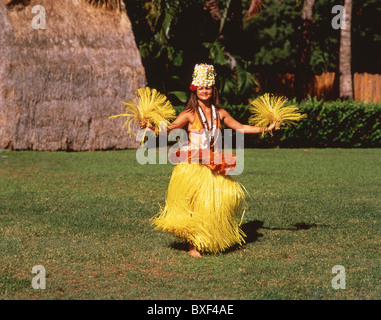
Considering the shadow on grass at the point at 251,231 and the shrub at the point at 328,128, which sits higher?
the shrub at the point at 328,128

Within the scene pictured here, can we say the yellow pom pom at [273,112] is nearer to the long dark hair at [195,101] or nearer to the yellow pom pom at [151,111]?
the long dark hair at [195,101]

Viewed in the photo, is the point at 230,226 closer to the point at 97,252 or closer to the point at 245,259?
the point at 245,259

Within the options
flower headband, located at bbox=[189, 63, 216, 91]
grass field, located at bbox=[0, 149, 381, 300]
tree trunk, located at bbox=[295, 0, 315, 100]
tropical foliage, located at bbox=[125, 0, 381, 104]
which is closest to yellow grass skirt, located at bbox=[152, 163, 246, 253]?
grass field, located at bbox=[0, 149, 381, 300]

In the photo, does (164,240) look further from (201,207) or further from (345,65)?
(345,65)

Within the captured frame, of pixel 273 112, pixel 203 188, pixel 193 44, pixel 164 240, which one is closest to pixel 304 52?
pixel 193 44

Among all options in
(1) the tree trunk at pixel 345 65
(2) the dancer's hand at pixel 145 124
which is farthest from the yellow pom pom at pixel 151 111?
(1) the tree trunk at pixel 345 65

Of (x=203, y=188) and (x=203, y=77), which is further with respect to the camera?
(x=203, y=77)

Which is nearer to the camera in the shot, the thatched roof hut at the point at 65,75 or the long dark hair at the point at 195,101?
the long dark hair at the point at 195,101

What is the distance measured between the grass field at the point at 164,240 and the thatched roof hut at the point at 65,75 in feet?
9.43

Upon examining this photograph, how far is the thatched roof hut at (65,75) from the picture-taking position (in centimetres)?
1457

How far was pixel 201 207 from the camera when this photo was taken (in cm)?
629

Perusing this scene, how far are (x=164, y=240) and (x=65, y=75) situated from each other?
8.95m

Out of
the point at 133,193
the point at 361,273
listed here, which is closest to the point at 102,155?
the point at 133,193

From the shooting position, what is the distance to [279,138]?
17.7 meters
